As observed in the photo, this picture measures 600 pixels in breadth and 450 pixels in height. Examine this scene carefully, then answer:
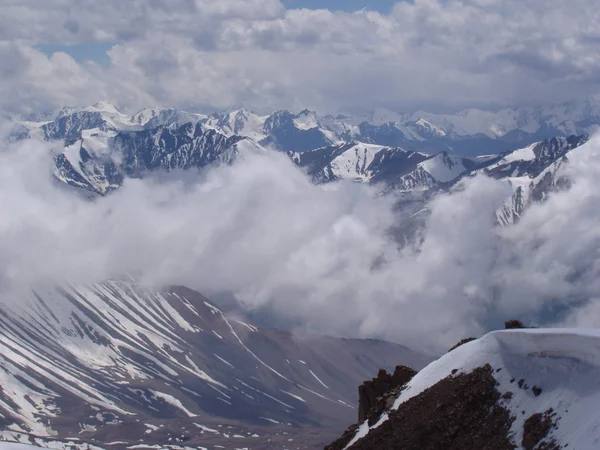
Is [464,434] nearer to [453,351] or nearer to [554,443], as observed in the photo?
[554,443]

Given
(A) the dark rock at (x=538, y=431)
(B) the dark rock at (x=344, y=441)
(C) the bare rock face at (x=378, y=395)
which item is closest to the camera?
(A) the dark rock at (x=538, y=431)

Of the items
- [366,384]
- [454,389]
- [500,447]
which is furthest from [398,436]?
[366,384]

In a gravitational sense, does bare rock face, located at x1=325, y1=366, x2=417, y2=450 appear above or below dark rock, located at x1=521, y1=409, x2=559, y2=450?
below

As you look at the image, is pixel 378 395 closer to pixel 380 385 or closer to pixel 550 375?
pixel 380 385

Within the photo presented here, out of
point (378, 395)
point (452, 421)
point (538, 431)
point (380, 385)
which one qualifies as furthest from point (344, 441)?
point (538, 431)

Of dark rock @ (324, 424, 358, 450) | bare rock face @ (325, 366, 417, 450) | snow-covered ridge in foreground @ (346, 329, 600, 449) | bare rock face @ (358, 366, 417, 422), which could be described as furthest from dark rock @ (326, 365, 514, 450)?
bare rock face @ (358, 366, 417, 422)

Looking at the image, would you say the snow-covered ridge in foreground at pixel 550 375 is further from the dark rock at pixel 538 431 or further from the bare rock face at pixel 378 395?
the bare rock face at pixel 378 395

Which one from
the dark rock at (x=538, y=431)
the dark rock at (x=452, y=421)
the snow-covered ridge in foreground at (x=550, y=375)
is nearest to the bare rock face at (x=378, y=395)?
the snow-covered ridge in foreground at (x=550, y=375)

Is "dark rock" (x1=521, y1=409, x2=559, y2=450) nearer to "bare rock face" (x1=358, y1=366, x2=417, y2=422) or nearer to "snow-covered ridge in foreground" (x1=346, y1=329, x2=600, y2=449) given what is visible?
"snow-covered ridge in foreground" (x1=346, y1=329, x2=600, y2=449)
